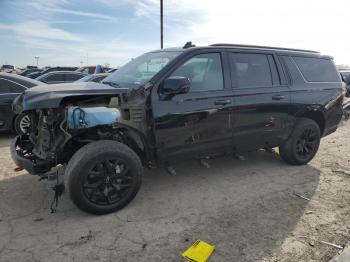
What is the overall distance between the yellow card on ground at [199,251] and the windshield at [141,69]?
1914 millimetres

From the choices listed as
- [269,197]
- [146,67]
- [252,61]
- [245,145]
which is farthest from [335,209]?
[146,67]

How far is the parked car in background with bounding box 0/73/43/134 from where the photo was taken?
7.29m

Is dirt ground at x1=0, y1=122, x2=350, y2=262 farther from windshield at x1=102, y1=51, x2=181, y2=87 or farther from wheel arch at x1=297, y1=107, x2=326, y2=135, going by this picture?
windshield at x1=102, y1=51, x2=181, y2=87

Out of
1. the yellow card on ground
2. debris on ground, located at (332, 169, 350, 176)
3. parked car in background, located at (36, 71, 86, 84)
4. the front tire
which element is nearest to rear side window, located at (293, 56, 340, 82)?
debris on ground, located at (332, 169, 350, 176)

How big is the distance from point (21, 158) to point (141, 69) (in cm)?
184

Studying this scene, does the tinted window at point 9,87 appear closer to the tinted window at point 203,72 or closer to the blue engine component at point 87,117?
the blue engine component at point 87,117

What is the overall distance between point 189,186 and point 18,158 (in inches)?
86.2

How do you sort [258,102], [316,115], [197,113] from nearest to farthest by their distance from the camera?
[197,113] < [258,102] < [316,115]

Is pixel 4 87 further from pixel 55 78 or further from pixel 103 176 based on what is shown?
pixel 55 78

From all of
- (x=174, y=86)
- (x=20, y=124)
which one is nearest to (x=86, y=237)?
(x=174, y=86)

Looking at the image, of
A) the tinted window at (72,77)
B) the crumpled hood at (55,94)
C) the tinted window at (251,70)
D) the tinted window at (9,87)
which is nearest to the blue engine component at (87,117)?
the crumpled hood at (55,94)

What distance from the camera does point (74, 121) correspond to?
3.55 metres

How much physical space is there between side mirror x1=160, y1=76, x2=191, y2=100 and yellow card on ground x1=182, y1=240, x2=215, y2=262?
1.66m

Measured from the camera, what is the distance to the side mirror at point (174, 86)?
12.6ft
